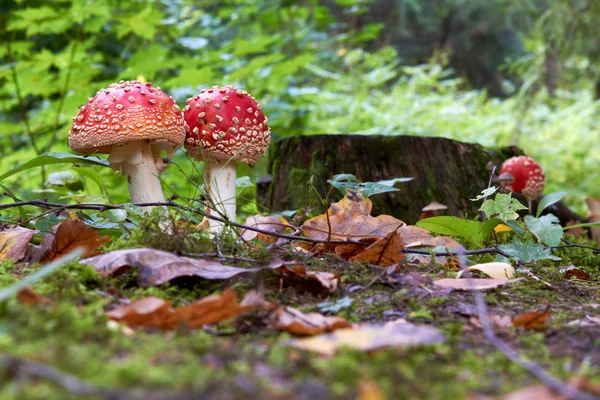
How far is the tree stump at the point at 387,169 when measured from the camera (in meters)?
3.29

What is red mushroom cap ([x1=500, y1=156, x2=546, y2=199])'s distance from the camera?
3.72 metres

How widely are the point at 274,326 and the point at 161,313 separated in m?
0.23

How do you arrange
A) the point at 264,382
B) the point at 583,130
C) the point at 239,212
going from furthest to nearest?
the point at 583,130 < the point at 239,212 < the point at 264,382

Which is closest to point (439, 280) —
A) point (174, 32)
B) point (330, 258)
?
point (330, 258)

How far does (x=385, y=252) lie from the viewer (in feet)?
5.65

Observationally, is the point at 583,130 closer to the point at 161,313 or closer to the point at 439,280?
the point at 439,280

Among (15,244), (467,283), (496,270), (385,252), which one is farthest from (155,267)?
(496,270)

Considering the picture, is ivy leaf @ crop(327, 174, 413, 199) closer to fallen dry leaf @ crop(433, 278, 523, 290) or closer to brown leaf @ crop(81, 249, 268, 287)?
fallen dry leaf @ crop(433, 278, 523, 290)

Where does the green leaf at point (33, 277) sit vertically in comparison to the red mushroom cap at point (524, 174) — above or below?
above

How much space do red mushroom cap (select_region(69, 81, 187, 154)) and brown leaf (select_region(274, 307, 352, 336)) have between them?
46.6 inches

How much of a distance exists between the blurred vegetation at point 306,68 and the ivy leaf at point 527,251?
122 centimetres

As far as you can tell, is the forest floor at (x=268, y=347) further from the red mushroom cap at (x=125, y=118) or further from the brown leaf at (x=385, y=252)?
the red mushroom cap at (x=125, y=118)

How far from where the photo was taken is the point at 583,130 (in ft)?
31.1

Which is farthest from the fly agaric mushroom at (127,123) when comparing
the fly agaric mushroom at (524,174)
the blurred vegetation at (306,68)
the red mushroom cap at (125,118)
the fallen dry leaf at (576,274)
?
the fly agaric mushroom at (524,174)
